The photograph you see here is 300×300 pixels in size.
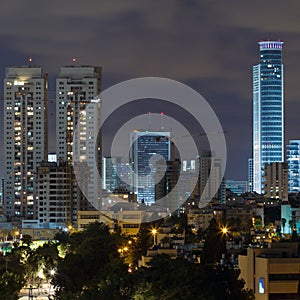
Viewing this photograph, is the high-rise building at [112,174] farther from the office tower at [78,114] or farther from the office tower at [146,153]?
the office tower at [78,114]

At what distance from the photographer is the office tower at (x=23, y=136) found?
130ft

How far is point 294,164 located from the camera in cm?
7512

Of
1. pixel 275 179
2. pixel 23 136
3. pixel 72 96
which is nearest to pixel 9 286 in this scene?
pixel 23 136

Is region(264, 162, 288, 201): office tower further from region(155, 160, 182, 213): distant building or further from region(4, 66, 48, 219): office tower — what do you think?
region(4, 66, 48, 219): office tower

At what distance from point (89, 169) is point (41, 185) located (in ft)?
9.24

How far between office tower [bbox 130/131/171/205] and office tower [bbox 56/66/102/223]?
1684 centimetres

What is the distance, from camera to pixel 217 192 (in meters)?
54.5

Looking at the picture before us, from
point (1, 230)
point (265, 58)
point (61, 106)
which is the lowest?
point (1, 230)

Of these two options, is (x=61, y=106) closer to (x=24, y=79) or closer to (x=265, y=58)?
(x=24, y=79)

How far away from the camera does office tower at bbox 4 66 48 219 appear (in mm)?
39688

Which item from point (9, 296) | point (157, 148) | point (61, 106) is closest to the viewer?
point (9, 296)

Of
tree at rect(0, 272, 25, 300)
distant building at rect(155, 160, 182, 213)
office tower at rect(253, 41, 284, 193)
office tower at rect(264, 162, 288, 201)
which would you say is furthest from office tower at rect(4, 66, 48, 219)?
office tower at rect(253, 41, 284, 193)

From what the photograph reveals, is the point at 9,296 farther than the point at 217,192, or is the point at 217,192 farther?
the point at 217,192

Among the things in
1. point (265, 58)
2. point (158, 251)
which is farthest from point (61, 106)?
point (265, 58)
